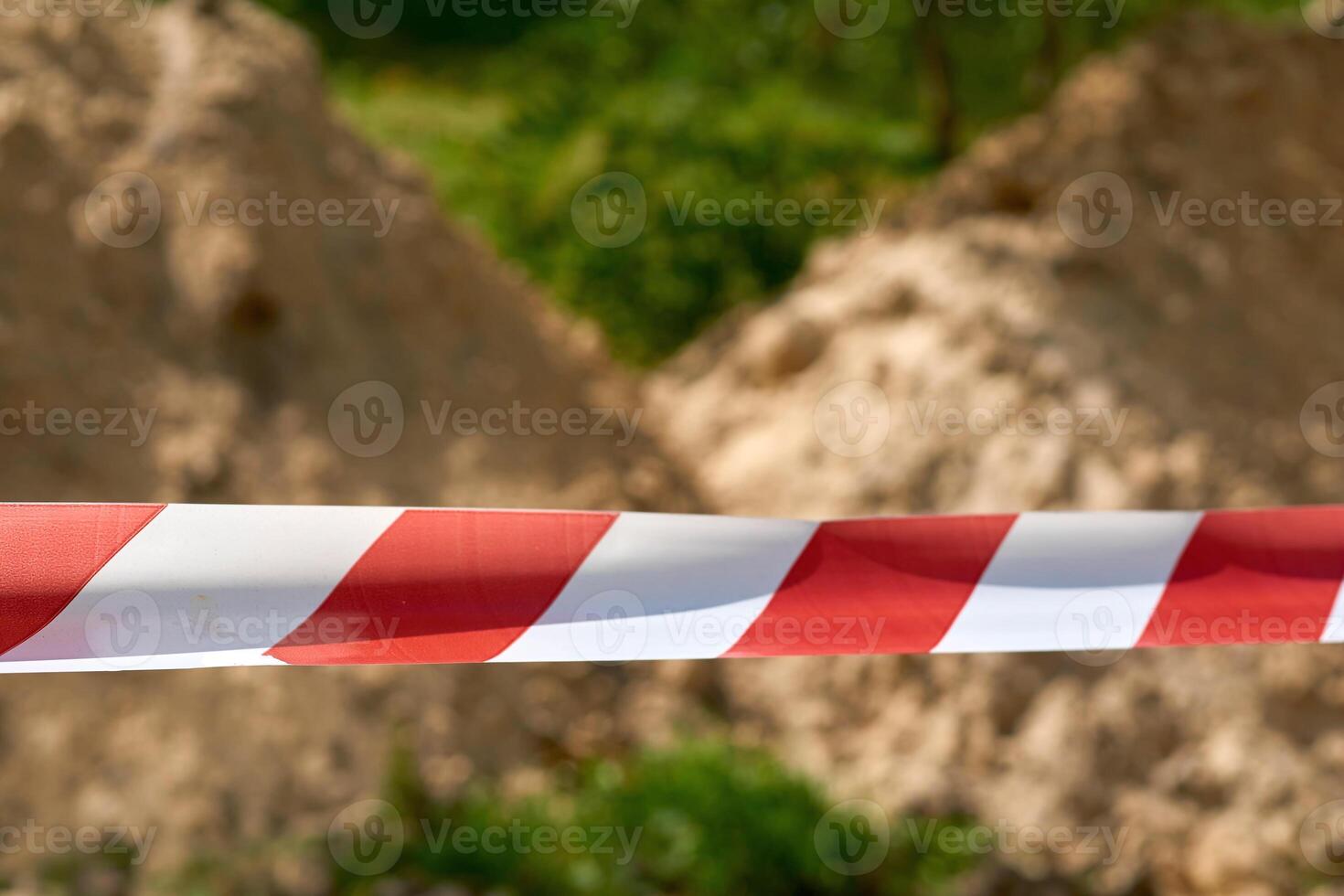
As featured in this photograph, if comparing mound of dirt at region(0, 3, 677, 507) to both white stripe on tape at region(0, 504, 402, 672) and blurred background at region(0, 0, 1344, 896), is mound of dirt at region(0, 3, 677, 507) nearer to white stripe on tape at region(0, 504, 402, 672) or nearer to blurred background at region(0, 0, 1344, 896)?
blurred background at region(0, 0, 1344, 896)

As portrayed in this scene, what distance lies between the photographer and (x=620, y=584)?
1.73 meters

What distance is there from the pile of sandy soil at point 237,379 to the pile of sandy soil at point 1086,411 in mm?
796

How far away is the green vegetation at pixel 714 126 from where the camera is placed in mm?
6500

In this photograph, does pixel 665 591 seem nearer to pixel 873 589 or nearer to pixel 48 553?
pixel 873 589

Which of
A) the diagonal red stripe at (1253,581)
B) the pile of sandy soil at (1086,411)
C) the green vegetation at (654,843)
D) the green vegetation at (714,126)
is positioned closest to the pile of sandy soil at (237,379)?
the green vegetation at (654,843)

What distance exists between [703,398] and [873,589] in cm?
406

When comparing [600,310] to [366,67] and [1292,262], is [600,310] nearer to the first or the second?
[1292,262]

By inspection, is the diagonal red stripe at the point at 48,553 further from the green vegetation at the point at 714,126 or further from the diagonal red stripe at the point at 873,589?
the green vegetation at the point at 714,126

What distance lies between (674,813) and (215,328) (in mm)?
2450

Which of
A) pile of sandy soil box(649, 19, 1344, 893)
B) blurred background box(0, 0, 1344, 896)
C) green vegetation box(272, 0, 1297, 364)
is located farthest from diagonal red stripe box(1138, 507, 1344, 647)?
green vegetation box(272, 0, 1297, 364)

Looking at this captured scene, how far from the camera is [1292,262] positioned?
17.7 feet

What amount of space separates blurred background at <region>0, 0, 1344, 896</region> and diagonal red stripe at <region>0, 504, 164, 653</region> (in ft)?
6.00

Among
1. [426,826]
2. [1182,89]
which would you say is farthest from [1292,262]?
[426,826]

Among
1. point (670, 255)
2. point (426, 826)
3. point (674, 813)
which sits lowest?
point (674, 813)
